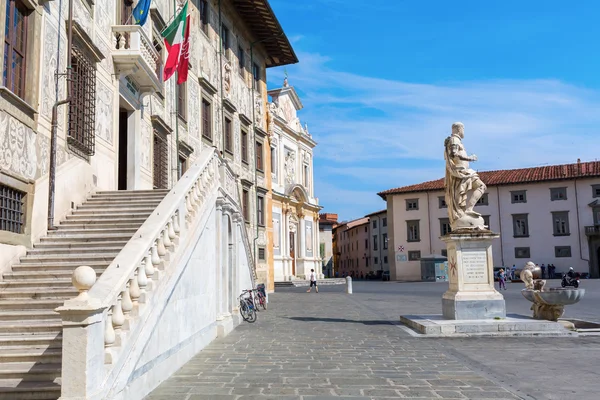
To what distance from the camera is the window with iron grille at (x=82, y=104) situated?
11633mm

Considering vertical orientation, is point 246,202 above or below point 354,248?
above

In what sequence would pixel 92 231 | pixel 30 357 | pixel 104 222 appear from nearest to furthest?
1. pixel 30 357
2. pixel 92 231
3. pixel 104 222

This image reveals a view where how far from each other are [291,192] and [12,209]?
39.0 meters

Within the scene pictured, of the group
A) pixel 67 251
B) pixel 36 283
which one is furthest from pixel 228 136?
pixel 36 283

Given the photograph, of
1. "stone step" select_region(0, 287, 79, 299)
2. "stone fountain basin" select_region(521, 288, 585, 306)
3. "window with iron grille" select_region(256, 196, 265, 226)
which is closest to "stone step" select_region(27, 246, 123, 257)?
"stone step" select_region(0, 287, 79, 299)

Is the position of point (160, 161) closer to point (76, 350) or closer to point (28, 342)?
point (28, 342)

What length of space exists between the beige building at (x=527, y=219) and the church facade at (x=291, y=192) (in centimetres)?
1182

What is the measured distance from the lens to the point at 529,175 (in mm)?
57250

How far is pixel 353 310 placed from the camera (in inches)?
768

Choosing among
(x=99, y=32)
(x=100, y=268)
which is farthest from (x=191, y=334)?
(x=99, y=32)

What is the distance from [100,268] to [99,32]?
7378 mm

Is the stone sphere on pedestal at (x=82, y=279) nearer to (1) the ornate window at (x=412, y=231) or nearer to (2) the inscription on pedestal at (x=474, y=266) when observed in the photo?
(2) the inscription on pedestal at (x=474, y=266)

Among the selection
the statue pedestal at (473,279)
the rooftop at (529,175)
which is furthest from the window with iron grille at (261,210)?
the rooftop at (529,175)

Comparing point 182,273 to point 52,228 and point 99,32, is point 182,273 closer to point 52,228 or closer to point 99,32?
point 52,228
